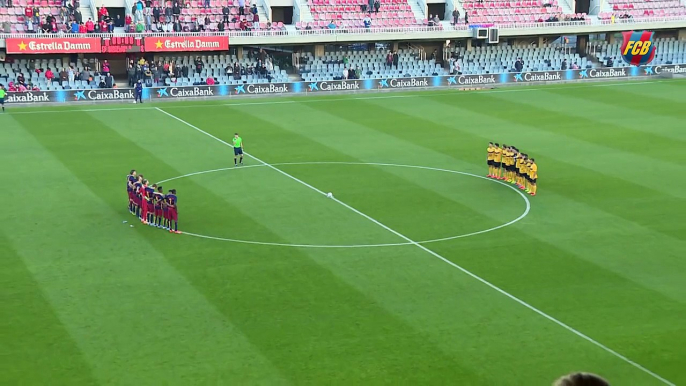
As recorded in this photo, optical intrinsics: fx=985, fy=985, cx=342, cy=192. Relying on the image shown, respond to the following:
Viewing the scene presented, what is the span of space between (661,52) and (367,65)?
20.6 meters

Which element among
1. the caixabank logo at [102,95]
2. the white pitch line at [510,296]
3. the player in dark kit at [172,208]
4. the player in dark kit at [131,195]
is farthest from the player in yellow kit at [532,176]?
the caixabank logo at [102,95]

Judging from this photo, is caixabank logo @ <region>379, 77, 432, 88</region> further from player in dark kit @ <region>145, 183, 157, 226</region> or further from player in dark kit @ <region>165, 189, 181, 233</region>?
player in dark kit @ <region>165, 189, 181, 233</region>

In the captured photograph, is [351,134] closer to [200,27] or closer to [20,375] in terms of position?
[200,27]

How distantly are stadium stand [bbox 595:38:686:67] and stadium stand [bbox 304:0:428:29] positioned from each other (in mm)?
12477

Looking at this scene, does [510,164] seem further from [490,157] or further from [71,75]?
[71,75]

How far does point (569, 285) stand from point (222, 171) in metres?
15.4

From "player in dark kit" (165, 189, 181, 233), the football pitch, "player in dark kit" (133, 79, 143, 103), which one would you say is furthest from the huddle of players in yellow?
"player in dark kit" (133, 79, 143, 103)

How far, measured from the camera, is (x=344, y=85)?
54.3 meters

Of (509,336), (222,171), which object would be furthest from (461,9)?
(509,336)

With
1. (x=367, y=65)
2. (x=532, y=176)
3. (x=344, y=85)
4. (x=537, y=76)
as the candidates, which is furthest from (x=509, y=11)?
(x=532, y=176)

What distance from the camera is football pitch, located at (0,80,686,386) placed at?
57.8 feet

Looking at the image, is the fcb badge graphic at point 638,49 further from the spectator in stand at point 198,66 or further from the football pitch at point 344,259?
the spectator in stand at point 198,66

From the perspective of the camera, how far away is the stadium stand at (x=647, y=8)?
67.4m

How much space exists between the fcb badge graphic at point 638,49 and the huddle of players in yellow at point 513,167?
33.7m
